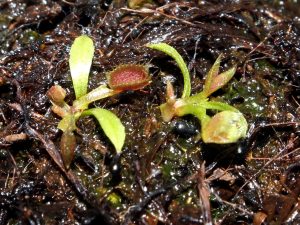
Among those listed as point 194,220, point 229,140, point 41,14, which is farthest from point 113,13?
point 194,220

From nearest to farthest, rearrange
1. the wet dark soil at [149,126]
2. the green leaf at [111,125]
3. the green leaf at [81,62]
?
the green leaf at [111,125] < the wet dark soil at [149,126] < the green leaf at [81,62]

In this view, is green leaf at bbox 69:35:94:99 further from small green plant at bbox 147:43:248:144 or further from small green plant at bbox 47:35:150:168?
small green plant at bbox 147:43:248:144

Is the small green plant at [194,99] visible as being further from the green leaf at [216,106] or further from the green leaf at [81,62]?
the green leaf at [81,62]

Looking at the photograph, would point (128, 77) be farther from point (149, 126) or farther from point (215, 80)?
point (215, 80)

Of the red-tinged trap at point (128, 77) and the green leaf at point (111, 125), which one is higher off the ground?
the red-tinged trap at point (128, 77)

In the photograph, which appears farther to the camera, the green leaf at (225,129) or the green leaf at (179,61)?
the green leaf at (179,61)

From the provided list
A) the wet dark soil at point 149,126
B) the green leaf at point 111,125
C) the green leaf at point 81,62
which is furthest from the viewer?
the green leaf at point 81,62

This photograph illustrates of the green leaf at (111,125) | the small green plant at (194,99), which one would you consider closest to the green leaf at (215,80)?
the small green plant at (194,99)

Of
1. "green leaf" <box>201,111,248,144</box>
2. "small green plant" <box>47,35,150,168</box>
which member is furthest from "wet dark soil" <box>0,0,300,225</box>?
"green leaf" <box>201,111,248,144</box>
